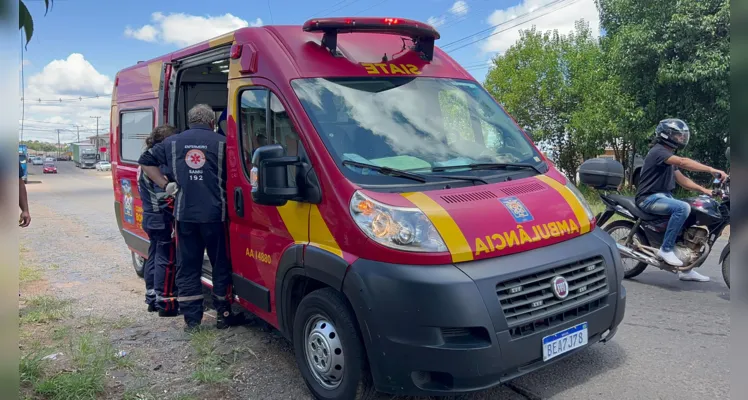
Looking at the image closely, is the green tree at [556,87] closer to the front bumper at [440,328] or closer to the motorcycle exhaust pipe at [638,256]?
the motorcycle exhaust pipe at [638,256]

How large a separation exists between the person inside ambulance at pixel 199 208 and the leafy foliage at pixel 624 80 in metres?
9.41

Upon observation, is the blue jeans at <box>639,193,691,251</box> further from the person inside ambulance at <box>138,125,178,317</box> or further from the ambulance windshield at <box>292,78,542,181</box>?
the person inside ambulance at <box>138,125,178,317</box>

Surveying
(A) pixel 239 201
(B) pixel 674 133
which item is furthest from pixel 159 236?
(B) pixel 674 133

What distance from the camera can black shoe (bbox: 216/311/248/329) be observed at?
4.89 m

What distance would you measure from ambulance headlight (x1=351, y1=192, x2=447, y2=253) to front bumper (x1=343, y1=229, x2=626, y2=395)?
0.38 feet

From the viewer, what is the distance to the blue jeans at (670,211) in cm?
539

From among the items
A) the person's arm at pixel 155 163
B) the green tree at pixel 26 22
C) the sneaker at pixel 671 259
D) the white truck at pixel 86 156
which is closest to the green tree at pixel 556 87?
the sneaker at pixel 671 259

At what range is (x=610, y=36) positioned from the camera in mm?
16562

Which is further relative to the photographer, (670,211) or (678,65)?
(678,65)

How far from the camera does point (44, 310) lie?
18.5 ft

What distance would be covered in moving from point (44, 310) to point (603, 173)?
574 cm

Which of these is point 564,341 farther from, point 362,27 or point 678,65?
point 678,65

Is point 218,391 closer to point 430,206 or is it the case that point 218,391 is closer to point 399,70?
point 430,206

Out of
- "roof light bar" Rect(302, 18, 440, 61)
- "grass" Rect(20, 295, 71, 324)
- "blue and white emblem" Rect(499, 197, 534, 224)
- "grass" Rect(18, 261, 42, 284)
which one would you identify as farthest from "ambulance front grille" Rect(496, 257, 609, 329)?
"grass" Rect(18, 261, 42, 284)
